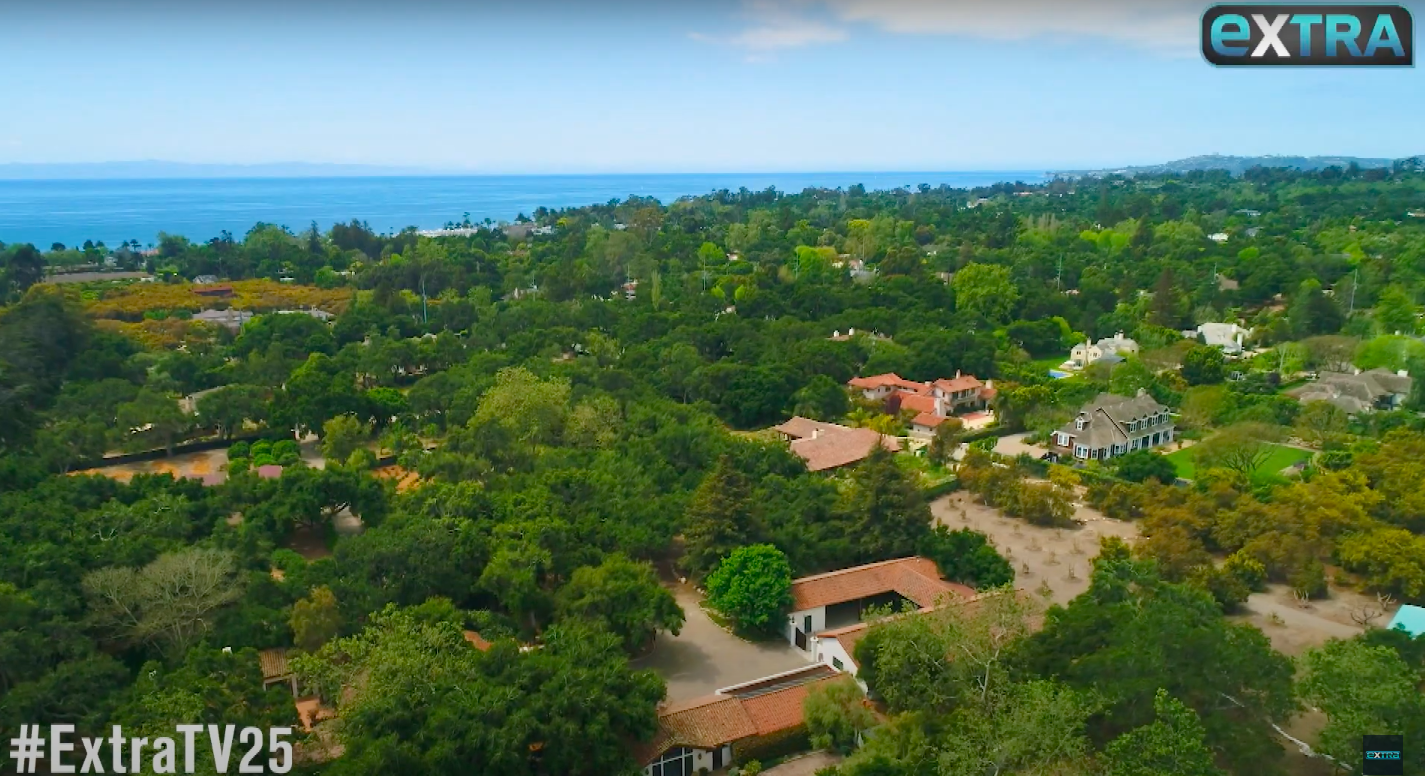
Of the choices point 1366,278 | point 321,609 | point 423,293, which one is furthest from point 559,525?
point 1366,278

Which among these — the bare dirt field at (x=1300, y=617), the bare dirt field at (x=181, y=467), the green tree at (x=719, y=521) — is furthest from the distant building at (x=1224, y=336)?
the bare dirt field at (x=181, y=467)

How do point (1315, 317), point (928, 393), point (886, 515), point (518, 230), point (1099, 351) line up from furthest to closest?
1. point (518, 230)
2. point (1315, 317)
3. point (1099, 351)
4. point (928, 393)
5. point (886, 515)

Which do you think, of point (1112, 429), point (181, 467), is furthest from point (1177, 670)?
point (181, 467)

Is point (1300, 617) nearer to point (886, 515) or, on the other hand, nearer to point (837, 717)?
point (886, 515)

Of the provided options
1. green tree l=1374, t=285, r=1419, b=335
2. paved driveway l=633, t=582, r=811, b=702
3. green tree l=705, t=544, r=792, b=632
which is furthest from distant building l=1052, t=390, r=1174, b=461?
green tree l=1374, t=285, r=1419, b=335

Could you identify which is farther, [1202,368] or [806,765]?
[1202,368]

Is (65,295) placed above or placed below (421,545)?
above

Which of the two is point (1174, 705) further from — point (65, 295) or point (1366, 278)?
point (1366, 278)
